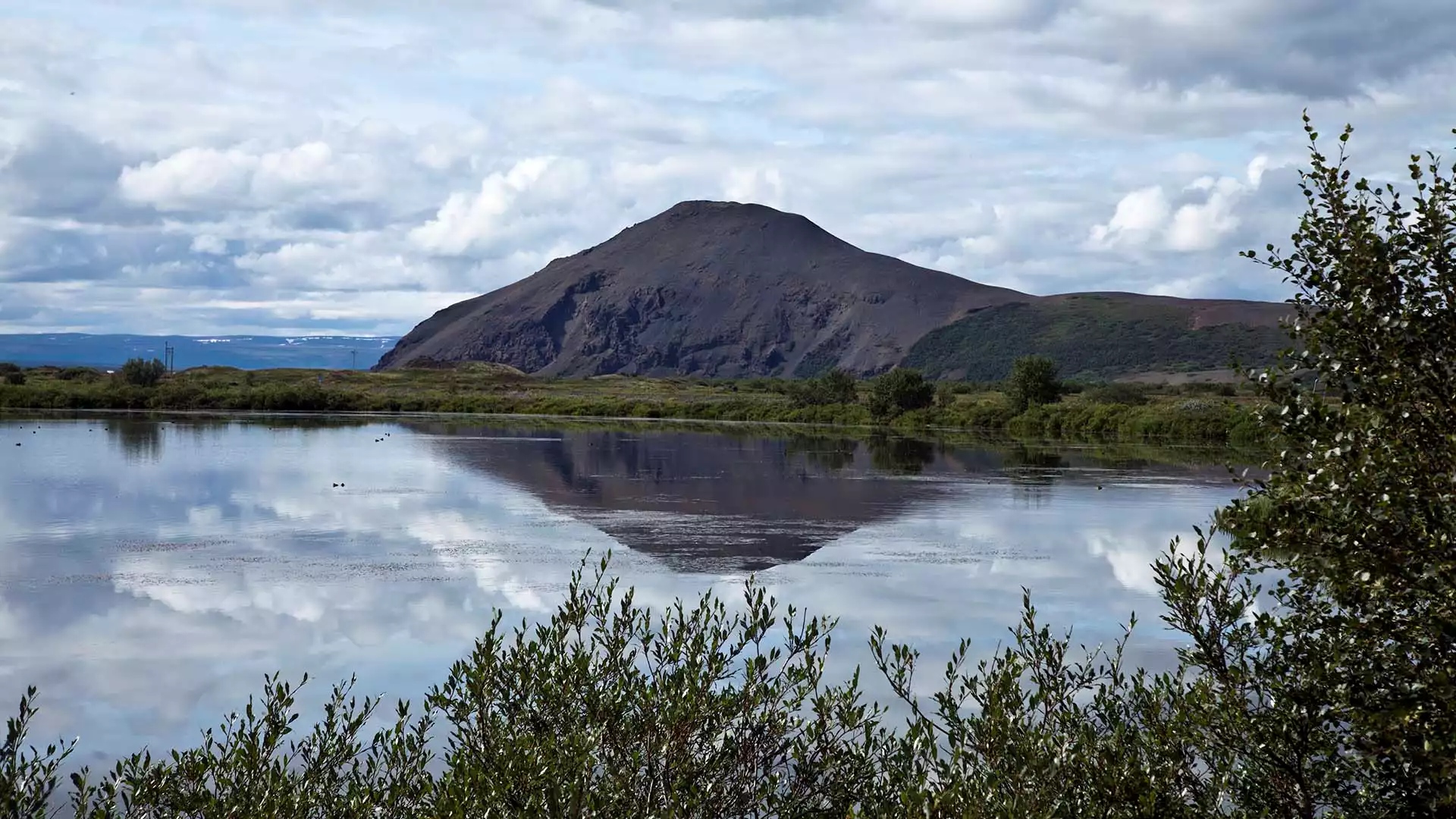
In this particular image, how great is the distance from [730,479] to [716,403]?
7979cm

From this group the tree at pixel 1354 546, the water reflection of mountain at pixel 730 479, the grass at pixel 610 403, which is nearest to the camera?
the tree at pixel 1354 546

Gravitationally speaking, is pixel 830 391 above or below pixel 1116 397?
above

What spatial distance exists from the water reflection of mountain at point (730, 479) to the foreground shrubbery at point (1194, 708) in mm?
16637

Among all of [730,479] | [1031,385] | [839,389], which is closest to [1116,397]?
[1031,385]

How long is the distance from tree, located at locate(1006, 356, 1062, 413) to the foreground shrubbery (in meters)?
92.4

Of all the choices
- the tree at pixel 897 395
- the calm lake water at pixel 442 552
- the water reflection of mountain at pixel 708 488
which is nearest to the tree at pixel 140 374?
the water reflection of mountain at pixel 708 488

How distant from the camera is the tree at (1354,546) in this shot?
6.66m

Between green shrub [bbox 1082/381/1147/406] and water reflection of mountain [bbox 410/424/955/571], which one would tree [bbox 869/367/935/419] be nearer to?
green shrub [bbox 1082/381/1147/406]

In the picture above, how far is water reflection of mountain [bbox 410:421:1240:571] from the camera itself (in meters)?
30.1

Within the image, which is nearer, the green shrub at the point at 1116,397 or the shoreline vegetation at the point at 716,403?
the shoreline vegetation at the point at 716,403

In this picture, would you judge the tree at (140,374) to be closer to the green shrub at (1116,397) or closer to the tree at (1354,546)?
the green shrub at (1116,397)

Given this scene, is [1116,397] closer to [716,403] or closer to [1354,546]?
Result: [716,403]

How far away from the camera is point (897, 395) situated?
351 ft

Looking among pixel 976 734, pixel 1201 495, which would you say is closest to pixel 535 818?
pixel 976 734
